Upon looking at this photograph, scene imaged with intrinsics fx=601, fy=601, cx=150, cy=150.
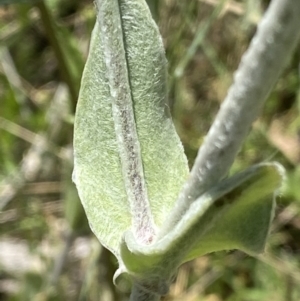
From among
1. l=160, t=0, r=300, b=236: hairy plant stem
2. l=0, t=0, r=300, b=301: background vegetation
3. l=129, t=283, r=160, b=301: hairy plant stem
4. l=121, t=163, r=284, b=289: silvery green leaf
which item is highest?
l=160, t=0, r=300, b=236: hairy plant stem

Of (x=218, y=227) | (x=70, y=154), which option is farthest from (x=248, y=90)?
(x=70, y=154)

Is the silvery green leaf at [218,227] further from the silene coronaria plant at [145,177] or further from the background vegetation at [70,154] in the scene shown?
the background vegetation at [70,154]

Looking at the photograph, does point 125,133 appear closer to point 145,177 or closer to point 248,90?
point 145,177

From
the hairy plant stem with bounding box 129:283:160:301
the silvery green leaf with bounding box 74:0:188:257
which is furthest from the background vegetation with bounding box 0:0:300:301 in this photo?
the hairy plant stem with bounding box 129:283:160:301

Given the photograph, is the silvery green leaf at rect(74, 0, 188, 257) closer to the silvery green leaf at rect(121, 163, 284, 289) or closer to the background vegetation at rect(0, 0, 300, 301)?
the silvery green leaf at rect(121, 163, 284, 289)

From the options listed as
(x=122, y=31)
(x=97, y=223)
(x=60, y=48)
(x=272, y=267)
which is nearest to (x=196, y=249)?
(x=97, y=223)

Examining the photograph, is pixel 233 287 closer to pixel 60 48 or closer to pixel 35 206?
pixel 35 206
